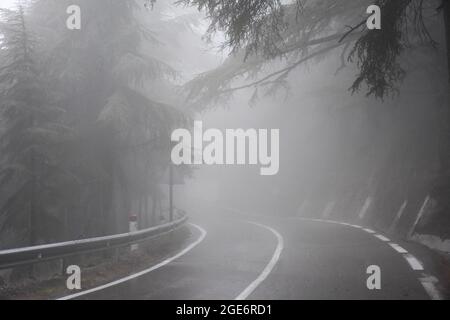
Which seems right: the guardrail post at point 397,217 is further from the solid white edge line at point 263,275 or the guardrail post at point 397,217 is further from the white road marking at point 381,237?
the solid white edge line at point 263,275

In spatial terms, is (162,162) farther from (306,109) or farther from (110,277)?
(306,109)

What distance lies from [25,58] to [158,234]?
22.8ft

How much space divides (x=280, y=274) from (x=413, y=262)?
3104 millimetres

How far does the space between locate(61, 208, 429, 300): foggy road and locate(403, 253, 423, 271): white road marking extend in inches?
5.2

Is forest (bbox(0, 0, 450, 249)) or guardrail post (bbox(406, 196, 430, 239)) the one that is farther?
guardrail post (bbox(406, 196, 430, 239))

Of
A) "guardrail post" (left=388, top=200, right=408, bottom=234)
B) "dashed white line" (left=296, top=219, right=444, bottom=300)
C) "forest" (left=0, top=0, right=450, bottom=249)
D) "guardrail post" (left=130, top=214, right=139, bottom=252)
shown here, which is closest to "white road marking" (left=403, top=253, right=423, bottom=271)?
"dashed white line" (left=296, top=219, right=444, bottom=300)

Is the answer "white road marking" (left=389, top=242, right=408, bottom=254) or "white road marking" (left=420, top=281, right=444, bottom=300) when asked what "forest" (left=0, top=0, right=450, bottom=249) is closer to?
"white road marking" (left=389, top=242, right=408, bottom=254)

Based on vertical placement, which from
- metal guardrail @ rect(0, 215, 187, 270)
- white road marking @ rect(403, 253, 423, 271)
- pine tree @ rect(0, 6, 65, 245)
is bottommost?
white road marking @ rect(403, 253, 423, 271)

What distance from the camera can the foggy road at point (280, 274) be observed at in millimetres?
7867

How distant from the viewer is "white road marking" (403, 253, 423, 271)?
9.61 meters

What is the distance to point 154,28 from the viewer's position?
24.1 meters

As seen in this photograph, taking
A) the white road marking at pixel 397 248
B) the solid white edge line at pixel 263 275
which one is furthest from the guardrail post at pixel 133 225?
the white road marking at pixel 397 248

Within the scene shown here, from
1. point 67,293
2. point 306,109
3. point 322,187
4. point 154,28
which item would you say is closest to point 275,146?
point 306,109

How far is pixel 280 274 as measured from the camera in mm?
9648
